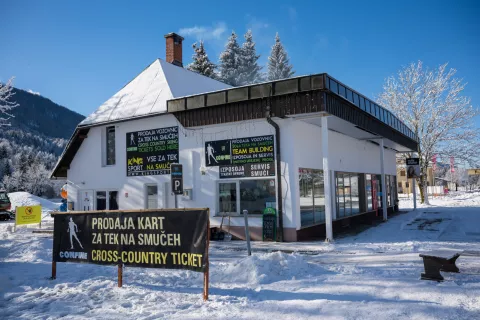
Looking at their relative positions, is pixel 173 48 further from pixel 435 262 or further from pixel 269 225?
pixel 435 262

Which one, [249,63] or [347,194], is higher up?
[249,63]

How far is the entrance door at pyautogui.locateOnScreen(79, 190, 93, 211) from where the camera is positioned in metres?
18.4

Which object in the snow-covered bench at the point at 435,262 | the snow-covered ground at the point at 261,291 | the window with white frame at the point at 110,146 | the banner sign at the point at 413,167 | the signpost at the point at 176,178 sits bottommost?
the snow-covered ground at the point at 261,291

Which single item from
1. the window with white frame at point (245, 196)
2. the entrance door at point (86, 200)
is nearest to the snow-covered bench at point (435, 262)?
the window with white frame at point (245, 196)

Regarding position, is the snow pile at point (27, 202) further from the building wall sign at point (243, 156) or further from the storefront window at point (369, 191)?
the storefront window at point (369, 191)

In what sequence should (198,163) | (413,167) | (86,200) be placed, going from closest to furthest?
(198,163), (86,200), (413,167)

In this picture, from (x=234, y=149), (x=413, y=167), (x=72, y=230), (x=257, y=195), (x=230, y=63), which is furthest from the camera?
(x=230, y=63)

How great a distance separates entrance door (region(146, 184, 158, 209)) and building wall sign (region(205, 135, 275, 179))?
3.20 metres

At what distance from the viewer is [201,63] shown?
45719 millimetres

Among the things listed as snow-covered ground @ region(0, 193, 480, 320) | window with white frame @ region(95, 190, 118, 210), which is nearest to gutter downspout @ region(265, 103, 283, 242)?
snow-covered ground @ region(0, 193, 480, 320)

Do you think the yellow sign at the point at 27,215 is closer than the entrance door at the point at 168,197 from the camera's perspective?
No

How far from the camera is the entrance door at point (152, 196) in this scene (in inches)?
626

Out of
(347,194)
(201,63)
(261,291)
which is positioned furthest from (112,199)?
(201,63)

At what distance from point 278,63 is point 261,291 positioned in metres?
49.3
